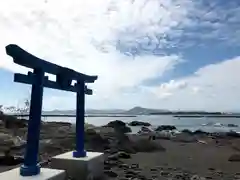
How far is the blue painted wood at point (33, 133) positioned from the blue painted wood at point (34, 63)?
0.65ft

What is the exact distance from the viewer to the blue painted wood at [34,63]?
4207 mm

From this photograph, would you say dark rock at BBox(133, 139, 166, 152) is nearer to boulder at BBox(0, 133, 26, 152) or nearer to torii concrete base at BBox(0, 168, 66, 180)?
boulder at BBox(0, 133, 26, 152)

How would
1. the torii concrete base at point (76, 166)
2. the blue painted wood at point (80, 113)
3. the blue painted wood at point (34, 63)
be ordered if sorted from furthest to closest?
the blue painted wood at point (80, 113), the torii concrete base at point (76, 166), the blue painted wood at point (34, 63)

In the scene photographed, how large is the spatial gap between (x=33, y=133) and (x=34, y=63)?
106 centimetres

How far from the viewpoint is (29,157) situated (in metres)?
4.62

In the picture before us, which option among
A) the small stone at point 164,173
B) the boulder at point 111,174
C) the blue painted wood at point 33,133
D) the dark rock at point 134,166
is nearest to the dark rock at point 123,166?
the dark rock at point 134,166

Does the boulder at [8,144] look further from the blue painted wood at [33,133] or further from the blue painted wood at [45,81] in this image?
the blue painted wood at [33,133]

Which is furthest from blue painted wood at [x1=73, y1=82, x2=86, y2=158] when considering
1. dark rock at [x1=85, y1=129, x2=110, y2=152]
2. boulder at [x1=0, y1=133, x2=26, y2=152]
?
dark rock at [x1=85, y1=129, x2=110, y2=152]

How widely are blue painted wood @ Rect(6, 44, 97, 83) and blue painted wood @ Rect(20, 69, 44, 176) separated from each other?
7.8 inches

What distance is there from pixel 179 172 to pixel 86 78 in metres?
4.13

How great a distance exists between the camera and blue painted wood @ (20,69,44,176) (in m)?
4.61

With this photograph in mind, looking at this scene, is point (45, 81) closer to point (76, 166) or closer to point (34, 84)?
point (34, 84)

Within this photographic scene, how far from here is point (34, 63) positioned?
4.64 metres

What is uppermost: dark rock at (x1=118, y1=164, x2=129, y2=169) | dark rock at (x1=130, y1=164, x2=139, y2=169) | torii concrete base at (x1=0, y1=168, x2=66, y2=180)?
Answer: torii concrete base at (x1=0, y1=168, x2=66, y2=180)
